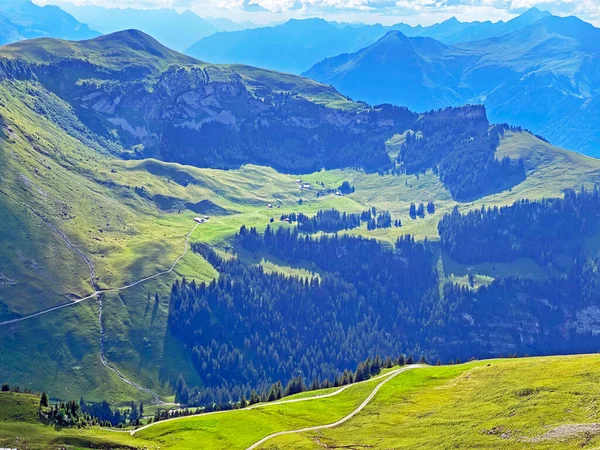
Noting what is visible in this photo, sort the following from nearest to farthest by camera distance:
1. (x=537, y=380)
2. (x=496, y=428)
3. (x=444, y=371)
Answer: (x=496, y=428) < (x=537, y=380) < (x=444, y=371)

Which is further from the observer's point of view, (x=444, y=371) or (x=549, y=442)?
(x=444, y=371)

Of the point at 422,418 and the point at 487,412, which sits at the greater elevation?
the point at 487,412

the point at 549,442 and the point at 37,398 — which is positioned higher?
the point at 37,398

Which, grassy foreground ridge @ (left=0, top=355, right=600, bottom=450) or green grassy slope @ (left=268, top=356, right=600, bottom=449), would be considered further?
grassy foreground ridge @ (left=0, top=355, right=600, bottom=450)

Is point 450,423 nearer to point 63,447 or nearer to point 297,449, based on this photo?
point 297,449

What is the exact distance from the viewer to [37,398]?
6599 inches

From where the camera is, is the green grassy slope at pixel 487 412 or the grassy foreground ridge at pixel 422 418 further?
the grassy foreground ridge at pixel 422 418

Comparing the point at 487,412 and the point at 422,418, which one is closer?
the point at 487,412

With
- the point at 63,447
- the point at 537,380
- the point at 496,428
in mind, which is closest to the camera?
the point at 496,428

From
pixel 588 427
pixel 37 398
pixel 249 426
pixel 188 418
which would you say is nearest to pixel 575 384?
pixel 588 427

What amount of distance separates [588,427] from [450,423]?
30241mm

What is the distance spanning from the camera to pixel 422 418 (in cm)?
15175

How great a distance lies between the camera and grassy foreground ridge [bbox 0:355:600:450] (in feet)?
417

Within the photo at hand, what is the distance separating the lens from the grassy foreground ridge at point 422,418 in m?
127
